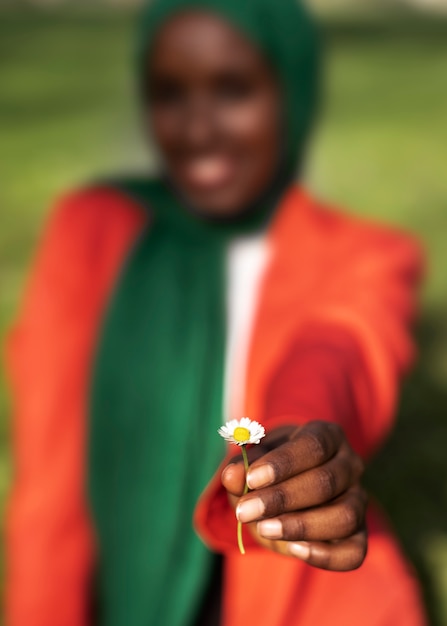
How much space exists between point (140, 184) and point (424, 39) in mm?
808

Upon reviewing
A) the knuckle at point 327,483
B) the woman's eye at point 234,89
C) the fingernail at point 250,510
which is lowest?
the knuckle at point 327,483

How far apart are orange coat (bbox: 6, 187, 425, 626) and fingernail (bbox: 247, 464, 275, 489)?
0.15m

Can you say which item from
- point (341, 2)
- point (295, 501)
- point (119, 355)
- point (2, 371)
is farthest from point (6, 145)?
point (295, 501)

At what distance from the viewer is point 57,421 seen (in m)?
0.58

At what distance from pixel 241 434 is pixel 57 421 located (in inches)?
13.8

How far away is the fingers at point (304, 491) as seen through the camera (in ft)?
0.88

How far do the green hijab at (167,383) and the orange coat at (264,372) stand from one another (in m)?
0.02

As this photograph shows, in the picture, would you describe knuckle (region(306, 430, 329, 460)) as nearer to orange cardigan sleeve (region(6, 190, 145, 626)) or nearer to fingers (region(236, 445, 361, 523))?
fingers (region(236, 445, 361, 523))

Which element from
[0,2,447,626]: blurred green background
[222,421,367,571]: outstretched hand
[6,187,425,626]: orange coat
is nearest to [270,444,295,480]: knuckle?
[222,421,367,571]: outstretched hand

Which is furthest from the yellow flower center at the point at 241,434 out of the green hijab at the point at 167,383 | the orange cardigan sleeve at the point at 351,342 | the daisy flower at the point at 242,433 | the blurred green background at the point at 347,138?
the blurred green background at the point at 347,138

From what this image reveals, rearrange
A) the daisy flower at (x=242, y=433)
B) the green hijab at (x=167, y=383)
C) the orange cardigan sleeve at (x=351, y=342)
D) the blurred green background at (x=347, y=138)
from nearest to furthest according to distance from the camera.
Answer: the daisy flower at (x=242, y=433)
the orange cardigan sleeve at (x=351, y=342)
the green hijab at (x=167, y=383)
the blurred green background at (x=347, y=138)

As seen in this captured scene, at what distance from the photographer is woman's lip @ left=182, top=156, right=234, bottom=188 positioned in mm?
565

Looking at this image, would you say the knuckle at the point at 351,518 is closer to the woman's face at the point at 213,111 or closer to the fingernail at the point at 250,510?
the fingernail at the point at 250,510

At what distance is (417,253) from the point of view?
0.60m
